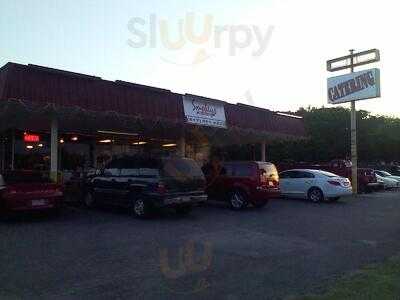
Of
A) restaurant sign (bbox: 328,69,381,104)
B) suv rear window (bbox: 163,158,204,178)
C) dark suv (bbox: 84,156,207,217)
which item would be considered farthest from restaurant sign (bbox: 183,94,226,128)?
restaurant sign (bbox: 328,69,381,104)

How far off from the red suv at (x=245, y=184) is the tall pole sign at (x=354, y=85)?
11.2 m

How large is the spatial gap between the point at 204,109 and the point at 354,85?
38.3 feet

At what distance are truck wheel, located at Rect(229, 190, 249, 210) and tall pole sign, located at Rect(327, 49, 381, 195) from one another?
1186cm

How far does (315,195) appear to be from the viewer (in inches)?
874

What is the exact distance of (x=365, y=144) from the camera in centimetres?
5291

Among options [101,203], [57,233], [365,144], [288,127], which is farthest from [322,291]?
[365,144]

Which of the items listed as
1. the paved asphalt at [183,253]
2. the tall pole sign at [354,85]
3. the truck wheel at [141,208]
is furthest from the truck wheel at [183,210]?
the tall pole sign at [354,85]

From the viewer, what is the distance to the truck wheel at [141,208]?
14.5 meters

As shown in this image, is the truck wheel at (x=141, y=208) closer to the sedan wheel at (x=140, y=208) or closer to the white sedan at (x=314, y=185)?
the sedan wheel at (x=140, y=208)

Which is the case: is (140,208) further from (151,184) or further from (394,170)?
(394,170)

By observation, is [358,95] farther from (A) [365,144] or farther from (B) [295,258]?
(A) [365,144]

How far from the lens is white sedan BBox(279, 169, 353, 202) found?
21812mm

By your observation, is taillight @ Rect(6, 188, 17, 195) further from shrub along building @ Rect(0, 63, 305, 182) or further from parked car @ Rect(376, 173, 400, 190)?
parked car @ Rect(376, 173, 400, 190)

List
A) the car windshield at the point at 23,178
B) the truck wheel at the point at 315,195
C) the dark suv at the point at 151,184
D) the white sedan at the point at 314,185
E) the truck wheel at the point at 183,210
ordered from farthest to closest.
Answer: the truck wheel at the point at 315,195 → the white sedan at the point at 314,185 → the truck wheel at the point at 183,210 → the dark suv at the point at 151,184 → the car windshield at the point at 23,178
